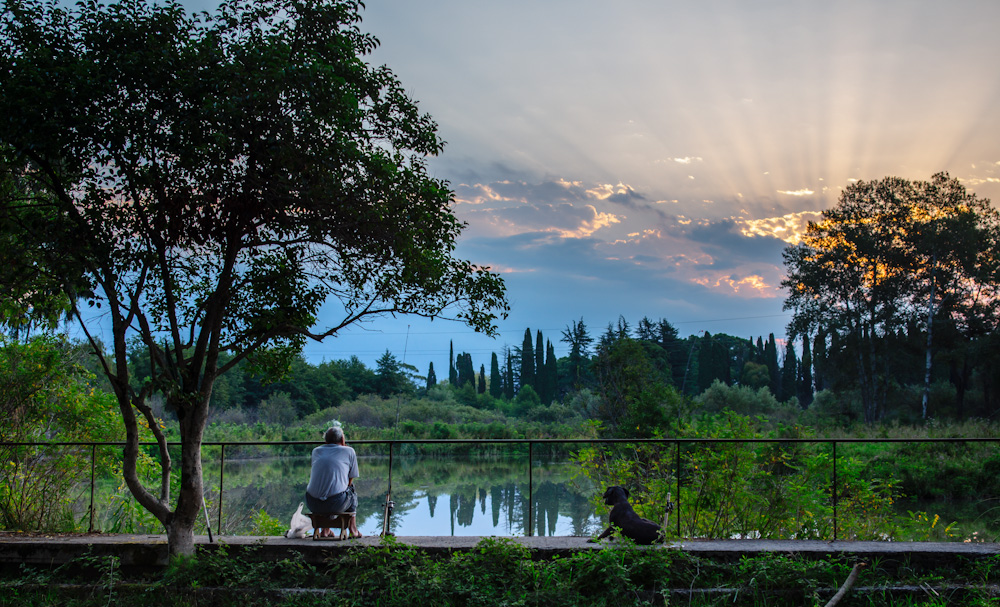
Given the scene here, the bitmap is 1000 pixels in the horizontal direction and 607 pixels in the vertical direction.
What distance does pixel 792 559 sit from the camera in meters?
5.46

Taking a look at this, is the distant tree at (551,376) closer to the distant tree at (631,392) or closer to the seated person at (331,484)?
the distant tree at (631,392)

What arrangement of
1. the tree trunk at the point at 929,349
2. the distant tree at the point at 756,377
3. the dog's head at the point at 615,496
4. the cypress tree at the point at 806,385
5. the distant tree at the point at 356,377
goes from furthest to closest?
1. the cypress tree at the point at 806,385
2. the distant tree at the point at 756,377
3. the distant tree at the point at 356,377
4. the tree trunk at the point at 929,349
5. the dog's head at the point at 615,496

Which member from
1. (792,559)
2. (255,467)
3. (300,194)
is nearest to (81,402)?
(300,194)

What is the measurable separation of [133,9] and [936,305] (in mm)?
38020

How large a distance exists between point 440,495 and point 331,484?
16656 mm

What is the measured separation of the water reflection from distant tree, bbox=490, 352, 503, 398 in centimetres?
3648

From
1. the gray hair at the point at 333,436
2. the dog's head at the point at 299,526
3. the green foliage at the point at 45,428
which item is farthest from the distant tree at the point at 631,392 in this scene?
the green foliage at the point at 45,428

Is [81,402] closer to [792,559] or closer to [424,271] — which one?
[424,271]

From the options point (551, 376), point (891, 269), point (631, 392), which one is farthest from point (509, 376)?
point (631, 392)

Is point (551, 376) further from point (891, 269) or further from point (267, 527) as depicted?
point (267, 527)

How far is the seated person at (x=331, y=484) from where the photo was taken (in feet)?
20.3

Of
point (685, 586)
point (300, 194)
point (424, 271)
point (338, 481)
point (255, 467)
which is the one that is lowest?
point (255, 467)

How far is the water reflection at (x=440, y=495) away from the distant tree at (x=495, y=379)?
36.5 m

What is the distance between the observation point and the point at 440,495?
872 inches
